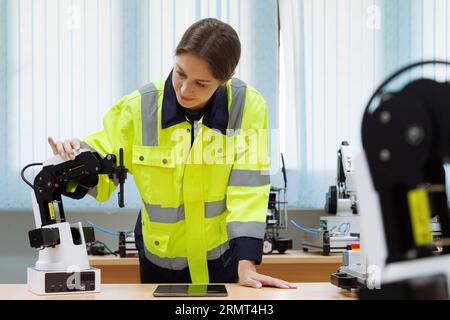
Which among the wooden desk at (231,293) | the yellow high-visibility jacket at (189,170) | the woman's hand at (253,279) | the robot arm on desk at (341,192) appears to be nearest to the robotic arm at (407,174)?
the wooden desk at (231,293)

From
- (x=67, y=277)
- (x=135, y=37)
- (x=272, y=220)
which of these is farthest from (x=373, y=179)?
(x=135, y=37)

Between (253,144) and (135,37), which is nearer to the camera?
(253,144)

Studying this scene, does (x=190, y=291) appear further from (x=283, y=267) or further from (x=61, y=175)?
(x=283, y=267)

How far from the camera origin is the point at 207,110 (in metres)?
1.77

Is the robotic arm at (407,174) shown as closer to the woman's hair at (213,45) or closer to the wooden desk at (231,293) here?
the wooden desk at (231,293)

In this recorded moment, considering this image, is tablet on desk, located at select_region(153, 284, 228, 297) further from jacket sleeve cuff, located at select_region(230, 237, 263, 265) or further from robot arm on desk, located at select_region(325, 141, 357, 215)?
robot arm on desk, located at select_region(325, 141, 357, 215)

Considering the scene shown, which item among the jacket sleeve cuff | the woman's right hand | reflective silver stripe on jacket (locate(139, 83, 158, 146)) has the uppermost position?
reflective silver stripe on jacket (locate(139, 83, 158, 146))

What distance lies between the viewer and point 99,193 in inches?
66.5

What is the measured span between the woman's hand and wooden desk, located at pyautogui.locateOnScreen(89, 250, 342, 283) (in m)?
1.18

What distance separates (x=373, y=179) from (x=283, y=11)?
3156 millimetres

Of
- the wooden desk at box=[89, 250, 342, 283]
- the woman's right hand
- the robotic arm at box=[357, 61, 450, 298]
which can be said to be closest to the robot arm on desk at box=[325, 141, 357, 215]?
the wooden desk at box=[89, 250, 342, 283]

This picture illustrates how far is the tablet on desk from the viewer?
1397 mm
